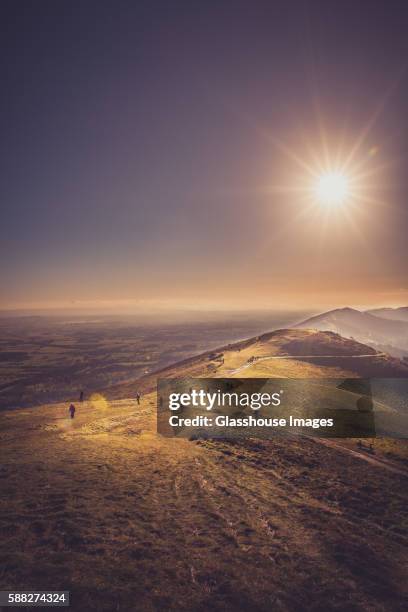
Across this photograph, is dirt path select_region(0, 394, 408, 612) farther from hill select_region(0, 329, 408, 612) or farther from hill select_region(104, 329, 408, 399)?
hill select_region(104, 329, 408, 399)

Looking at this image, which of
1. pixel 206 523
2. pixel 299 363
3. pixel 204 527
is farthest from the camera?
pixel 299 363

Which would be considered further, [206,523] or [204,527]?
[206,523]

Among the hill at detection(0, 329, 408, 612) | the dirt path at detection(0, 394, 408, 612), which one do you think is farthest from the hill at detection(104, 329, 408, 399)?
the dirt path at detection(0, 394, 408, 612)

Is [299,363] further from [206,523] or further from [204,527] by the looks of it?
[204,527]

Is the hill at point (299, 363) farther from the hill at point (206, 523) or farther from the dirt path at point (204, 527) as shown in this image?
the dirt path at point (204, 527)

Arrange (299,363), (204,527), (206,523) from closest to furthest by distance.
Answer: (204,527) → (206,523) → (299,363)

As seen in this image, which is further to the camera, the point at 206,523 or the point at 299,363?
the point at 299,363

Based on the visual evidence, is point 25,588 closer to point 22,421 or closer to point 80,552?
point 80,552

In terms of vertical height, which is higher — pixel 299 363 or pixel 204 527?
pixel 204 527

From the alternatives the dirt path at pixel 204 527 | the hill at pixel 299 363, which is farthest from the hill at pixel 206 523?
the hill at pixel 299 363

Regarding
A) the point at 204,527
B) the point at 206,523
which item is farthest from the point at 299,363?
the point at 204,527

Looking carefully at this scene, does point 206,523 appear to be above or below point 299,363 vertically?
above

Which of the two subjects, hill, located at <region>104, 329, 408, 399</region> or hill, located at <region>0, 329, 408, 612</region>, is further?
hill, located at <region>104, 329, 408, 399</region>
